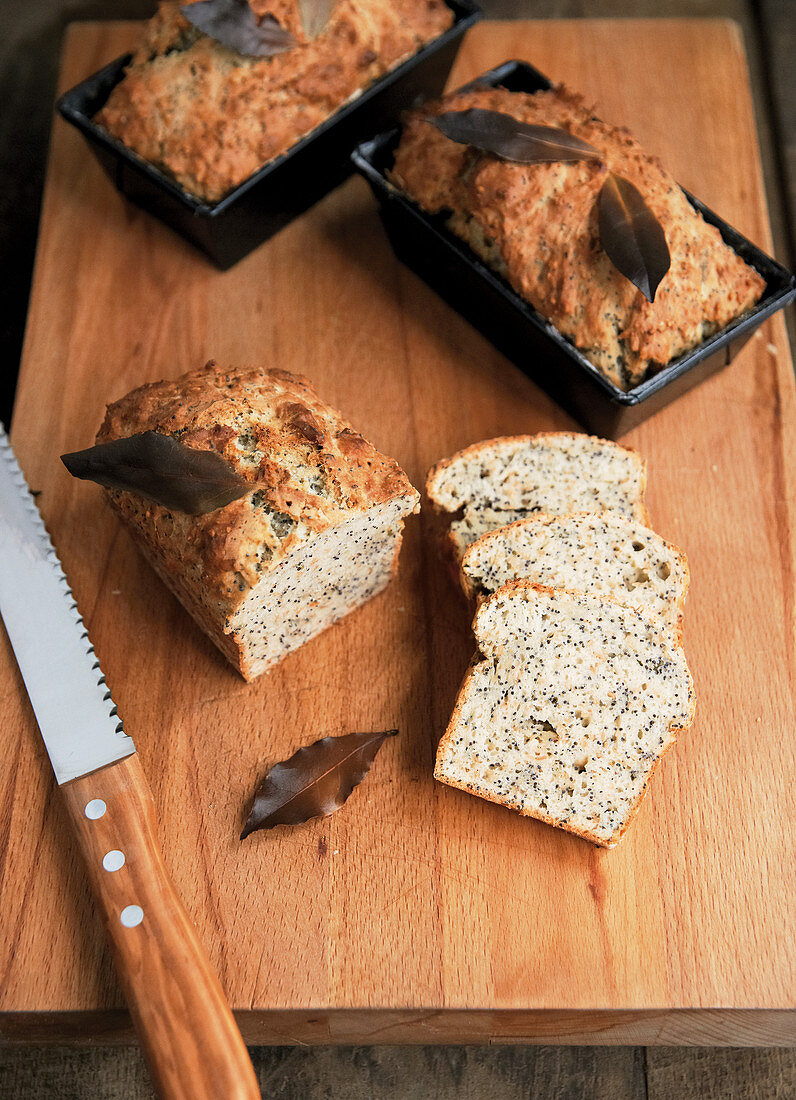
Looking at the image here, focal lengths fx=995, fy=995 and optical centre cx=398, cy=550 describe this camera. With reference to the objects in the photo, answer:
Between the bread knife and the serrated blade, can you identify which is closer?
the bread knife

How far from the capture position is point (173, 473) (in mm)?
2307

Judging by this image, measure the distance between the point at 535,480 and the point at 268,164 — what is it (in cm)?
125

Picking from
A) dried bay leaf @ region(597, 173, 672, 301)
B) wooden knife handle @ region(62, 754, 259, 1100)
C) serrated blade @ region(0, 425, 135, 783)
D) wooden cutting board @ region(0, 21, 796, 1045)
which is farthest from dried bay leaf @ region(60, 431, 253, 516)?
dried bay leaf @ region(597, 173, 672, 301)

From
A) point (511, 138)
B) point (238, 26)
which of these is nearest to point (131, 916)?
point (511, 138)

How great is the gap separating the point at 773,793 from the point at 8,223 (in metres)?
3.43

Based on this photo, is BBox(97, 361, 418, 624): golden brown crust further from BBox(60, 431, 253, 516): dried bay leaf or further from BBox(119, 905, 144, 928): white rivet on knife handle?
BBox(119, 905, 144, 928): white rivet on knife handle

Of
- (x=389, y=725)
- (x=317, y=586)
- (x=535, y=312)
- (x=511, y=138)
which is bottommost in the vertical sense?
(x=389, y=725)

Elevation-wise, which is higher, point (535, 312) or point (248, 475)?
point (248, 475)

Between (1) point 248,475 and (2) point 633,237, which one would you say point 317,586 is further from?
(2) point 633,237

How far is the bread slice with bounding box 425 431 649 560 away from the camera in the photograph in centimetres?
276

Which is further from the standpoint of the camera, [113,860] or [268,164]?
[268,164]

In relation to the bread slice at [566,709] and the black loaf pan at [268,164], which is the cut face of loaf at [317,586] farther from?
the black loaf pan at [268,164]

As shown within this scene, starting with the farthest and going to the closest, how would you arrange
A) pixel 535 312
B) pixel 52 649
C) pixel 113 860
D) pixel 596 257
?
pixel 535 312 → pixel 596 257 → pixel 52 649 → pixel 113 860

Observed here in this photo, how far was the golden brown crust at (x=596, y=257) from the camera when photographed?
270cm
